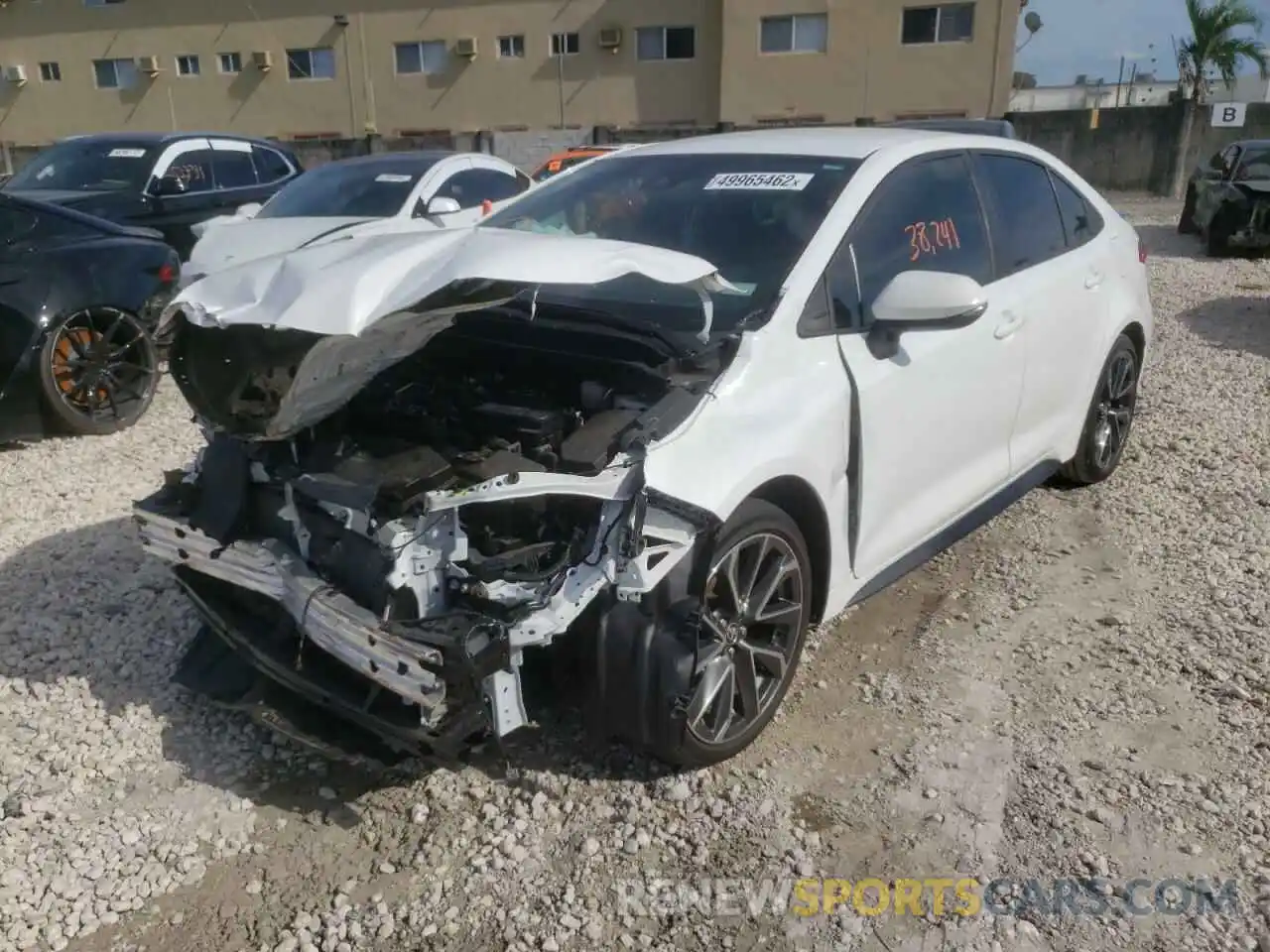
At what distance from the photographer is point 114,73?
3303cm

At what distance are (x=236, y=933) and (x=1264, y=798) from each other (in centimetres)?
286

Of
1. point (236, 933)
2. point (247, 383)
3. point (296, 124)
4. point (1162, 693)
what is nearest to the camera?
point (236, 933)

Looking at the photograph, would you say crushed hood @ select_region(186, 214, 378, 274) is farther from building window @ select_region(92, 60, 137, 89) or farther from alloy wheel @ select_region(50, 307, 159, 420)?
building window @ select_region(92, 60, 137, 89)

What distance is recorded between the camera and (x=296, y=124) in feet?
105

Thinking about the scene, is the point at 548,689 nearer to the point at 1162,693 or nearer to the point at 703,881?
the point at 703,881

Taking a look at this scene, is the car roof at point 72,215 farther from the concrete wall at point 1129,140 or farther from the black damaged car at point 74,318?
the concrete wall at point 1129,140

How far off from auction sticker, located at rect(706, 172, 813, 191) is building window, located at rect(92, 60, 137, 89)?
35.4m

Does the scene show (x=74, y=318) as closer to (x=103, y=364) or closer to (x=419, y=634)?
(x=103, y=364)

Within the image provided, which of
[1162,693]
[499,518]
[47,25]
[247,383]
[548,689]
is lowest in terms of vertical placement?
[1162,693]

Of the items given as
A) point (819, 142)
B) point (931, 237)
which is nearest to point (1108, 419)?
point (931, 237)

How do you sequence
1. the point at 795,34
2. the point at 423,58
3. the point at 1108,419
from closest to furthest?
the point at 1108,419
the point at 795,34
the point at 423,58

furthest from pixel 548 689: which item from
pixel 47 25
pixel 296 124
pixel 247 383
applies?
pixel 47 25

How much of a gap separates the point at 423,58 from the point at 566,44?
4.51 meters

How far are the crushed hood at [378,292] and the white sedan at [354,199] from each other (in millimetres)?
3976
